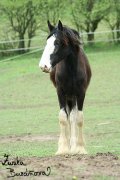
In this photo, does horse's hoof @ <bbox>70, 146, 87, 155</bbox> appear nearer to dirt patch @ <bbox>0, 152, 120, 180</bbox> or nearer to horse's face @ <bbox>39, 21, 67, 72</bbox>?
dirt patch @ <bbox>0, 152, 120, 180</bbox>

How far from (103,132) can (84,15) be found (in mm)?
27170

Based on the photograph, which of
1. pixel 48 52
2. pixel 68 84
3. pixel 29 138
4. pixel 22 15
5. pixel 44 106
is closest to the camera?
pixel 48 52

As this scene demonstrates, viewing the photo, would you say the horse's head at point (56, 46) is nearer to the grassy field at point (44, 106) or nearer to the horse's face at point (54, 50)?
the horse's face at point (54, 50)

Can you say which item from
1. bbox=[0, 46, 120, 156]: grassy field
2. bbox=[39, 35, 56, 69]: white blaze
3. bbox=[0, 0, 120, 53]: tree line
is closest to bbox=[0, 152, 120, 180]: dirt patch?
bbox=[39, 35, 56, 69]: white blaze

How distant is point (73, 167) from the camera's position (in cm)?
858

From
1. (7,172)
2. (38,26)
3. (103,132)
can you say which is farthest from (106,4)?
(7,172)

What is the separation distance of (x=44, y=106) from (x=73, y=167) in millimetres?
16603

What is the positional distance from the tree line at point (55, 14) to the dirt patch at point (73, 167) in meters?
33.2

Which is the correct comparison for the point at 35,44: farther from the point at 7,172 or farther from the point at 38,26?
the point at 7,172

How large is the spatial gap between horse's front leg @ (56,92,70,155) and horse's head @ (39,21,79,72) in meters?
0.76

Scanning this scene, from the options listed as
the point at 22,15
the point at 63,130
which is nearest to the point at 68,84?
the point at 63,130

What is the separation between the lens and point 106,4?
43.5 meters

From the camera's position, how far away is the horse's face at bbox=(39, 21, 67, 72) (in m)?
10.4

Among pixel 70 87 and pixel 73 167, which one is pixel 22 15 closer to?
pixel 70 87
